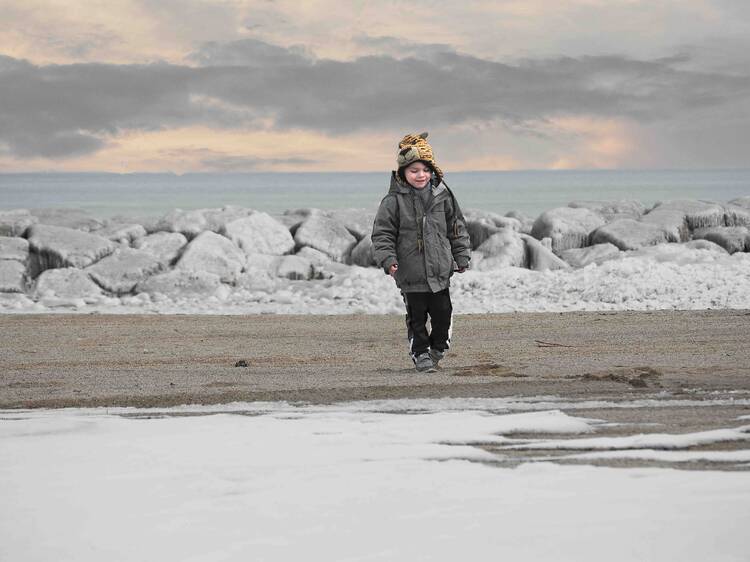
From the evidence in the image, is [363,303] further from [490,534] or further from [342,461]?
[490,534]

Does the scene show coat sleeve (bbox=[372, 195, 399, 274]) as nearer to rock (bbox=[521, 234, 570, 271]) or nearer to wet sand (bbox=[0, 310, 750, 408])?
wet sand (bbox=[0, 310, 750, 408])

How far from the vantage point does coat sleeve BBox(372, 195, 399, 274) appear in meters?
6.32

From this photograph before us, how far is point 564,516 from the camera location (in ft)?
9.89

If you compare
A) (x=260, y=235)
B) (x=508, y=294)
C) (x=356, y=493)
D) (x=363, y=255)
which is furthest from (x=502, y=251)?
(x=356, y=493)

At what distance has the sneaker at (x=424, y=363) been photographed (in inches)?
247

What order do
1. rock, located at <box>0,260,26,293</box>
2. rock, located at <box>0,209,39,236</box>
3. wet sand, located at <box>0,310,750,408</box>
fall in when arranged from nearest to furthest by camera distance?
wet sand, located at <box>0,310,750,408</box>, rock, located at <box>0,260,26,293</box>, rock, located at <box>0,209,39,236</box>

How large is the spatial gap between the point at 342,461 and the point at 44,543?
115 centimetres

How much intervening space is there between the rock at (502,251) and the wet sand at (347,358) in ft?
12.6

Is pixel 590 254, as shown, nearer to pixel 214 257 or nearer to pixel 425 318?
pixel 214 257

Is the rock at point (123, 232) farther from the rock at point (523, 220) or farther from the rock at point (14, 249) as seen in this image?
the rock at point (523, 220)

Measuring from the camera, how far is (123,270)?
44.8ft

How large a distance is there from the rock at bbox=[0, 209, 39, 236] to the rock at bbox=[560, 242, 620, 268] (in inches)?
315

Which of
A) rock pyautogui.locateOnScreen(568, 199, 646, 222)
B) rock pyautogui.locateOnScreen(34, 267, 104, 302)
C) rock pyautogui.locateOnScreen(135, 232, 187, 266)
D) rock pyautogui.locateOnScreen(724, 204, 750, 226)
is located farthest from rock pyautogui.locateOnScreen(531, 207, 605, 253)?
rock pyautogui.locateOnScreen(34, 267, 104, 302)

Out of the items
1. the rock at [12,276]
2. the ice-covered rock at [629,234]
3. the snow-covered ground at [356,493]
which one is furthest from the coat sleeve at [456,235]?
the ice-covered rock at [629,234]
